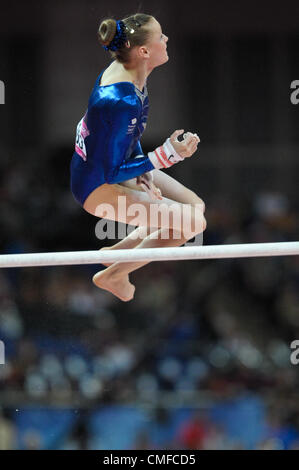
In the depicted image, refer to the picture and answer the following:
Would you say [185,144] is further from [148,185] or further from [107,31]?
[107,31]

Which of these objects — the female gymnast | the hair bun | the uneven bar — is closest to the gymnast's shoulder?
the female gymnast

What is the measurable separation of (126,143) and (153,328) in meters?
3.36

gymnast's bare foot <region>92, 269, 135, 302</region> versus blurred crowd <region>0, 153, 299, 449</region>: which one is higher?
gymnast's bare foot <region>92, 269, 135, 302</region>

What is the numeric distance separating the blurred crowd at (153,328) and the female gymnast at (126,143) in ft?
8.44

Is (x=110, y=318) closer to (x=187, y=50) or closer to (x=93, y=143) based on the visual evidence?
(x=187, y=50)

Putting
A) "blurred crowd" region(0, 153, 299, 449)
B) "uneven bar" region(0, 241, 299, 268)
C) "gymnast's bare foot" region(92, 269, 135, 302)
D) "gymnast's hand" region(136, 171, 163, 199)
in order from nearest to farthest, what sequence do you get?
"uneven bar" region(0, 241, 299, 268) < "gymnast's hand" region(136, 171, 163, 199) < "gymnast's bare foot" region(92, 269, 135, 302) < "blurred crowd" region(0, 153, 299, 449)

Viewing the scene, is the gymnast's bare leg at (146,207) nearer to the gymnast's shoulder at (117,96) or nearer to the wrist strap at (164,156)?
the wrist strap at (164,156)

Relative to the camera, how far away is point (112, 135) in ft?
10.2

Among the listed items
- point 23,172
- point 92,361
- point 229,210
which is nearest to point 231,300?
point 229,210

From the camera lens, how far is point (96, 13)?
6582 mm

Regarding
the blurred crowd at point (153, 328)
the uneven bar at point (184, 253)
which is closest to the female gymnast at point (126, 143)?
the uneven bar at point (184, 253)

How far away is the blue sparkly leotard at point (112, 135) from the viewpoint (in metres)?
3.09

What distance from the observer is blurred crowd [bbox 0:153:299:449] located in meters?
5.53

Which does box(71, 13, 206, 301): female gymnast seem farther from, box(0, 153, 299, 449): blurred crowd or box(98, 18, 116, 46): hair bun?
box(0, 153, 299, 449): blurred crowd
